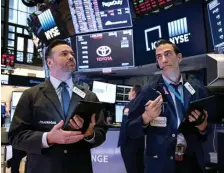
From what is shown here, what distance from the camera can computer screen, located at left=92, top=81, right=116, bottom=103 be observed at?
532 centimetres

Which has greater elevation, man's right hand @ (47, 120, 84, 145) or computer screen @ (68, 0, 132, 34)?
computer screen @ (68, 0, 132, 34)

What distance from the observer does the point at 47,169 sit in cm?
193

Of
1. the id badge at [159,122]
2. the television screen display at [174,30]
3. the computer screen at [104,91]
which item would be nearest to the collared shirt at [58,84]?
the id badge at [159,122]

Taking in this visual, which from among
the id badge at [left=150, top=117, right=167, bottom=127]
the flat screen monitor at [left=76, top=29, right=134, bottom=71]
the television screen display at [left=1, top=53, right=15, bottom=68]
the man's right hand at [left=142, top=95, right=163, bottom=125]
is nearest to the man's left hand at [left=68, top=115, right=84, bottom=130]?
the man's right hand at [left=142, top=95, right=163, bottom=125]

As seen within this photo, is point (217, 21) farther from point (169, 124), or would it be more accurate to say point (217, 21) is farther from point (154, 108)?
point (154, 108)

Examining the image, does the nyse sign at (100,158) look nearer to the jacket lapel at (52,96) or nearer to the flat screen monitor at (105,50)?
the flat screen monitor at (105,50)

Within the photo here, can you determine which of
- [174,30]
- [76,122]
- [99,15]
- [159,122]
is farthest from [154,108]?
[99,15]

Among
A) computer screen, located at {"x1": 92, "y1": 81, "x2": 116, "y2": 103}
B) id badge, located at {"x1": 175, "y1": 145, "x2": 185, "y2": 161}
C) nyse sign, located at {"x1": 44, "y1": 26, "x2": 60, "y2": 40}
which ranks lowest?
id badge, located at {"x1": 175, "y1": 145, "x2": 185, "y2": 161}

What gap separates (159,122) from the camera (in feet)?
7.60

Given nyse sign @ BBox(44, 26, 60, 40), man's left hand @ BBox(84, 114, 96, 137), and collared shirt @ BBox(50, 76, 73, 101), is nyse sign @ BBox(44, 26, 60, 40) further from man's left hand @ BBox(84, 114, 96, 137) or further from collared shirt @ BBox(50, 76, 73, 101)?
man's left hand @ BBox(84, 114, 96, 137)

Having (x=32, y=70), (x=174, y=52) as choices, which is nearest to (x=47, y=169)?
(x=174, y=52)

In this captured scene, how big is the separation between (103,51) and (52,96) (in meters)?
2.86

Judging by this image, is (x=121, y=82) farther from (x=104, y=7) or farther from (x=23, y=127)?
(x=23, y=127)

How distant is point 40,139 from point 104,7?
129 inches
